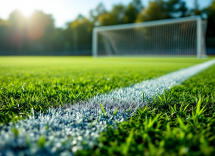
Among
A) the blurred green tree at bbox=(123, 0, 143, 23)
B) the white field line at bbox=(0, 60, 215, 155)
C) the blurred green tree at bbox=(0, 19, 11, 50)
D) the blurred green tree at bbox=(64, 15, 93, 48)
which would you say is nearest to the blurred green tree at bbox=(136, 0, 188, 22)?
the blurred green tree at bbox=(123, 0, 143, 23)

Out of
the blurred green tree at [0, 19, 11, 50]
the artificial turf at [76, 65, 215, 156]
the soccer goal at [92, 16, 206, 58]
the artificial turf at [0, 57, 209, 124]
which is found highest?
the blurred green tree at [0, 19, 11, 50]

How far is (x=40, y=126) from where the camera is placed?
860 mm

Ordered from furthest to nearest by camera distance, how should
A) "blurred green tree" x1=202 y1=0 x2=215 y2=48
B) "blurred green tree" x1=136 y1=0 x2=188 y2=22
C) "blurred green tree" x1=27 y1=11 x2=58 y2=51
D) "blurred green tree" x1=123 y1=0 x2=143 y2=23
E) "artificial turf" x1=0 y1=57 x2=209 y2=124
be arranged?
"blurred green tree" x1=27 y1=11 x2=58 y2=51, "blurred green tree" x1=123 y1=0 x2=143 y2=23, "blurred green tree" x1=136 y1=0 x2=188 y2=22, "blurred green tree" x1=202 y1=0 x2=215 y2=48, "artificial turf" x1=0 y1=57 x2=209 y2=124

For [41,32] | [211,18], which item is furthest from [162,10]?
[41,32]

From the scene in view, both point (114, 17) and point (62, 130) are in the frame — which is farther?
point (114, 17)

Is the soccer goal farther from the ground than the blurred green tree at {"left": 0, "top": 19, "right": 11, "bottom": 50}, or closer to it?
closer to it

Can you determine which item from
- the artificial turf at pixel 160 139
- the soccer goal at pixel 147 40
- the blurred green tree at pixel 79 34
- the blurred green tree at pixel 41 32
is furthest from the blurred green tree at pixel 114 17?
the artificial turf at pixel 160 139

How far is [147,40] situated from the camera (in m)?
21.6

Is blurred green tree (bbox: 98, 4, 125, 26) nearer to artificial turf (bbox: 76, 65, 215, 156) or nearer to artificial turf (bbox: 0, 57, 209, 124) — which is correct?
artificial turf (bbox: 0, 57, 209, 124)

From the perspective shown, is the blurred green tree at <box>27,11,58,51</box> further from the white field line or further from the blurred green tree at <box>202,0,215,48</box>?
the white field line

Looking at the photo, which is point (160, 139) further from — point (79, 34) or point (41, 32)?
point (41, 32)

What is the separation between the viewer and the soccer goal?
19109 mm

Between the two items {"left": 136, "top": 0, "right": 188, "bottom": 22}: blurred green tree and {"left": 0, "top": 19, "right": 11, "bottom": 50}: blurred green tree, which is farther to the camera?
{"left": 0, "top": 19, "right": 11, "bottom": 50}: blurred green tree

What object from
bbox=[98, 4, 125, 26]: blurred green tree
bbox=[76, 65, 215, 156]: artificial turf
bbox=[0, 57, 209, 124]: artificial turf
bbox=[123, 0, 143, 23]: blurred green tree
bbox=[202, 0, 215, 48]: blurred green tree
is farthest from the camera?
bbox=[123, 0, 143, 23]: blurred green tree
